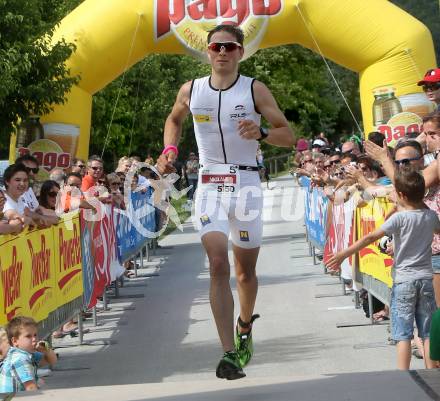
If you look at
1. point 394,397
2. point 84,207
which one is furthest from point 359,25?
point 394,397

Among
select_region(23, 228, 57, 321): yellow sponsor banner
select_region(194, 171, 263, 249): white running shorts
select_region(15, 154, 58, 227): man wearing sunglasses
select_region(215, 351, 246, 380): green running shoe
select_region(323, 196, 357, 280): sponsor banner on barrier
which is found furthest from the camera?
select_region(323, 196, 357, 280): sponsor banner on barrier

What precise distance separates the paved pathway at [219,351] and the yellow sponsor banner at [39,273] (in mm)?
678

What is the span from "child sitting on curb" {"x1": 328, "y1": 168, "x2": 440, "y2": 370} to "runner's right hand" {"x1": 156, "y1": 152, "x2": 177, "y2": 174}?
4.72 feet

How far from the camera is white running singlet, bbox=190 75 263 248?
729cm

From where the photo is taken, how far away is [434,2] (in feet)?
294

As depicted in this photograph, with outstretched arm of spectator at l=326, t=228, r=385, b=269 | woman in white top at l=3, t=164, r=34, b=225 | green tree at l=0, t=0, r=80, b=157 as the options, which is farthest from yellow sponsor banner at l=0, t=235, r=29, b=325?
green tree at l=0, t=0, r=80, b=157

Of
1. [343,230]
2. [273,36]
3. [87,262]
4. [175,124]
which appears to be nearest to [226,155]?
[175,124]

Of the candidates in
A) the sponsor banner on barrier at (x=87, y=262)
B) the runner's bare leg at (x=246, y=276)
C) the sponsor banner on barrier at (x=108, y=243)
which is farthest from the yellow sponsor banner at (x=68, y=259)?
the runner's bare leg at (x=246, y=276)

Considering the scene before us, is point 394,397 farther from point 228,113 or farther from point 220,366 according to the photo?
point 228,113

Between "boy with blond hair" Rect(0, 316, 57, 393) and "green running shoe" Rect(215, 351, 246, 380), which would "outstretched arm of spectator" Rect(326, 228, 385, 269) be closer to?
"green running shoe" Rect(215, 351, 246, 380)

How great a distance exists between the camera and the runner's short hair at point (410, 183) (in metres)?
7.66

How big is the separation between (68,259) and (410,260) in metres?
4.44

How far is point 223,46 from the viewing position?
7266 millimetres

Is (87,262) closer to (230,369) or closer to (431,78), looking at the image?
(431,78)
